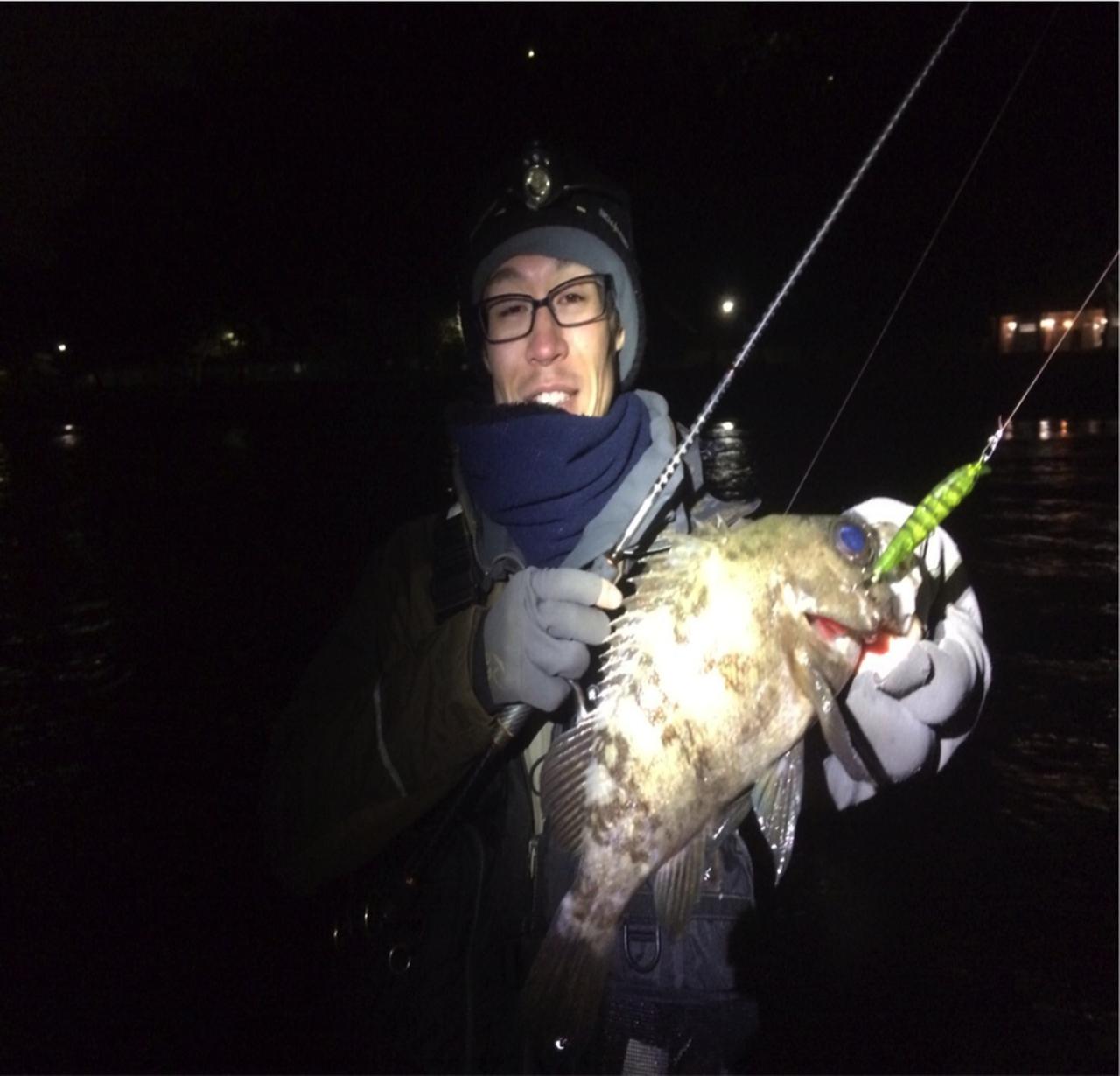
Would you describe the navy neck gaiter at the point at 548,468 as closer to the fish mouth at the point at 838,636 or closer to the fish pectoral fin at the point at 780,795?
the fish mouth at the point at 838,636

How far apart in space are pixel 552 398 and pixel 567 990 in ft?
6.07

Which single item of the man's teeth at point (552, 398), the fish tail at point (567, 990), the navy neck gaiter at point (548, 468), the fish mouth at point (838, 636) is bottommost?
the fish tail at point (567, 990)

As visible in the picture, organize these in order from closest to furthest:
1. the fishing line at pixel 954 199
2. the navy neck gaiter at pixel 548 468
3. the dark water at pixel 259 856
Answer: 1. the navy neck gaiter at pixel 548 468
2. the dark water at pixel 259 856
3. the fishing line at pixel 954 199

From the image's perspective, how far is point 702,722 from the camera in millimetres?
2037

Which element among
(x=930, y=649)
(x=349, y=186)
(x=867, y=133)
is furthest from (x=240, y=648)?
(x=349, y=186)

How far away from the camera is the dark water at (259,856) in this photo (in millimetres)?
4031

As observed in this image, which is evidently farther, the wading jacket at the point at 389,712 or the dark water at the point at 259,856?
the dark water at the point at 259,856

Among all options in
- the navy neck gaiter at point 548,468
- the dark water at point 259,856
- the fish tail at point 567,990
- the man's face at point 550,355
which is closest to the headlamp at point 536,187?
the man's face at point 550,355

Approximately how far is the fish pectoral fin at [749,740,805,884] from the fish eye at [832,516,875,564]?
53 cm

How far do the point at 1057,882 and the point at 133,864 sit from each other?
6092 millimetres

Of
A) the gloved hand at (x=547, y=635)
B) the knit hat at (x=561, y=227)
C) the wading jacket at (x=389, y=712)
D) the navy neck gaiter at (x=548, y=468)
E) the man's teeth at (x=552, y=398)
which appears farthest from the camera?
the knit hat at (x=561, y=227)

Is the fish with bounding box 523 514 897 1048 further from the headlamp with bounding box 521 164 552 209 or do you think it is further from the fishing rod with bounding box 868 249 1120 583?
the headlamp with bounding box 521 164 552 209

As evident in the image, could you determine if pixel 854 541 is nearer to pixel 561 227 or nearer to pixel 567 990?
pixel 567 990

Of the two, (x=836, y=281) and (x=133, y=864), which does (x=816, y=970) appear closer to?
(x=133, y=864)
